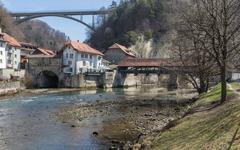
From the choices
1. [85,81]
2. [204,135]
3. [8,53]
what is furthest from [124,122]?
[8,53]

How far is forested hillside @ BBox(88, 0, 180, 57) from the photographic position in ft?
496

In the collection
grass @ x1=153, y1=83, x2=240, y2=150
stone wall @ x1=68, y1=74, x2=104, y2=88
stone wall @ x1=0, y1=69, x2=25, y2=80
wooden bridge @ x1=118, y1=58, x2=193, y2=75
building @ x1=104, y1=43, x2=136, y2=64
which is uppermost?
building @ x1=104, y1=43, x2=136, y2=64

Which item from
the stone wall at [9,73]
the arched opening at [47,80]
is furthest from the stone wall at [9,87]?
the arched opening at [47,80]

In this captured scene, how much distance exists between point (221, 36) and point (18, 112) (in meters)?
22.5

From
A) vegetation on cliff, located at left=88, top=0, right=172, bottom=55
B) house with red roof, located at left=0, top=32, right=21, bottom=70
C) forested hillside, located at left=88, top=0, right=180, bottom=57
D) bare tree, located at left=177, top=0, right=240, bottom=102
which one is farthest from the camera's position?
vegetation on cliff, located at left=88, top=0, right=172, bottom=55

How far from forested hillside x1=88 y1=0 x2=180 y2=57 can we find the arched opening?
173 feet

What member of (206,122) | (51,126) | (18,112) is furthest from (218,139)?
(18,112)

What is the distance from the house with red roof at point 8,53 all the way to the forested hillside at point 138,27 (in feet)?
191

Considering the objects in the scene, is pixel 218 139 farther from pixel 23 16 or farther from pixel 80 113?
pixel 23 16

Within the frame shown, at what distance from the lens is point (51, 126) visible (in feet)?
109

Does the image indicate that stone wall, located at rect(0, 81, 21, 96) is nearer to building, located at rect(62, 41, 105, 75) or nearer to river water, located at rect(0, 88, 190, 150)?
building, located at rect(62, 41, 105, 75)

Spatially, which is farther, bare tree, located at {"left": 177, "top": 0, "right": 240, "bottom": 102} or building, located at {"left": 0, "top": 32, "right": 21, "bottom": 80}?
building, located at {"left": 0, "top": 32, "right": 21, "bottom": 80}

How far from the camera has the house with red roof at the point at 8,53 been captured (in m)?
87.4

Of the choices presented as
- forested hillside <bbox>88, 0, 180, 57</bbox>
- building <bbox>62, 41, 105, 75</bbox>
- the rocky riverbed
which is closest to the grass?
the rocky riverbed
